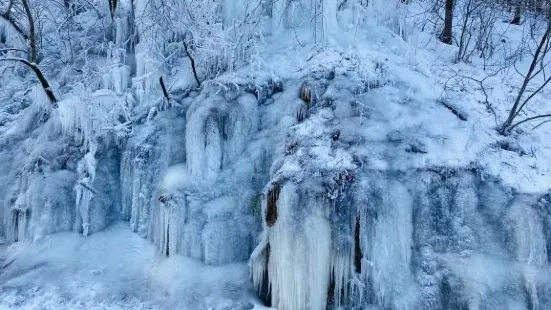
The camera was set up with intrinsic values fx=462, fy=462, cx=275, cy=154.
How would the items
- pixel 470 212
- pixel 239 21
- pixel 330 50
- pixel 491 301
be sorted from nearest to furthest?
pixel 491 301 < pixel 470 212 < pixel 330 50 < pixel 239 21

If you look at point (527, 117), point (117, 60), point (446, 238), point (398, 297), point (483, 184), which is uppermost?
point (117, 60)

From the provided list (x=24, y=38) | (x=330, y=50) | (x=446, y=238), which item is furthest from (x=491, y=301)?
(x=24, y=38)

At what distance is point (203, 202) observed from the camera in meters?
6.16

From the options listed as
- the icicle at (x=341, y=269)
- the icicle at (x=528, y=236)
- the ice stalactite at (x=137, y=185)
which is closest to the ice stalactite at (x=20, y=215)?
the ice stalactite at (x=137, y=185)

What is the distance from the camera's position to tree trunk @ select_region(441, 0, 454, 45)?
8052 mm

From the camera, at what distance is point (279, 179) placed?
550 cm

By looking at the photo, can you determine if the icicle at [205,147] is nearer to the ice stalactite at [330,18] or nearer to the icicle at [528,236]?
the ice stalactite at [330,18]

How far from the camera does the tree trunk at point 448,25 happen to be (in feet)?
26.4

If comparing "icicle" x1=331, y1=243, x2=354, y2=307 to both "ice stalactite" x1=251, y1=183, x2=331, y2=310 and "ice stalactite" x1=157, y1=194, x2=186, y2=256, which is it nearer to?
"ice stalactite" x1=251, y1=183, x2=331, y2=310

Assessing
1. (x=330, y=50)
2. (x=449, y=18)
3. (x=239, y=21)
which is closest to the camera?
(x=330, y=50)

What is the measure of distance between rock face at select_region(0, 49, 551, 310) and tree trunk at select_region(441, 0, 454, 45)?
2.38m

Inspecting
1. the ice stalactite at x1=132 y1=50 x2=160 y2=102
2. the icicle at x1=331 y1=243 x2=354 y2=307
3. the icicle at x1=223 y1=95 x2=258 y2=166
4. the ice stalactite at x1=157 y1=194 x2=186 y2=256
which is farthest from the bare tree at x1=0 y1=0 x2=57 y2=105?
the icicle at x1=331 y1=243 x2=354 y2=307

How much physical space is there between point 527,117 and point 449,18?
269 centimetres

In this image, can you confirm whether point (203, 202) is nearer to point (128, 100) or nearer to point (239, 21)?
point (128, 100)
